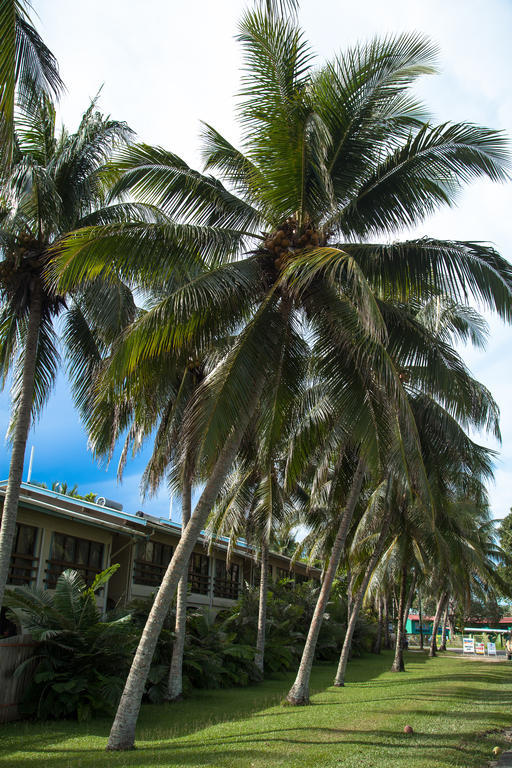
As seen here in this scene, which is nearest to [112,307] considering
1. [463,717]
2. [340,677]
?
[463,717]

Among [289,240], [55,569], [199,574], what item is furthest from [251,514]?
[289,240]

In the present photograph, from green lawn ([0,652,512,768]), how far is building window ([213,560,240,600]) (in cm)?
1002

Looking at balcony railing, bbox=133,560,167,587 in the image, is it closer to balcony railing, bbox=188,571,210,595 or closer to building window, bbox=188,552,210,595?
balcony railing, bbox=188,571,210,595

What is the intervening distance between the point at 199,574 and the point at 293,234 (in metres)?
16.9

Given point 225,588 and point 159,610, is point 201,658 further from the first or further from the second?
point 225,588

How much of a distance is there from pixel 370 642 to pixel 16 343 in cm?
2708

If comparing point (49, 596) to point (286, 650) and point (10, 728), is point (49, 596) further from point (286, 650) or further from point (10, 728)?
point (286, 650)

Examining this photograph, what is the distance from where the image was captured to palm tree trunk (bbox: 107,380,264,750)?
8.35 meters

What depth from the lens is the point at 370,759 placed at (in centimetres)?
801

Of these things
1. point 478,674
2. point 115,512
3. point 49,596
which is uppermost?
point 115,512

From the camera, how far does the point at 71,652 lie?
1181 centimetres

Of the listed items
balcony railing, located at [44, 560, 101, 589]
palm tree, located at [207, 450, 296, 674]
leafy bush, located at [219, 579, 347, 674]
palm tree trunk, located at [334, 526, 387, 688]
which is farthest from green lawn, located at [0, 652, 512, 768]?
leafy bush, located at [219, 579, 347, 674]

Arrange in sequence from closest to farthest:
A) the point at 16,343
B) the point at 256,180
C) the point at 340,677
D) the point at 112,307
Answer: the point at 256,180, the point at 112,307, the point at 16,343, the point at 340,677

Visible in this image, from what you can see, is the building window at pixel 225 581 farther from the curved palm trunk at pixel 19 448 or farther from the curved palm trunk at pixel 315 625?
the curved palm trunk at pixel 19 448
